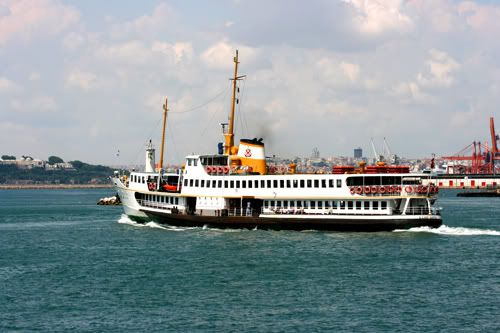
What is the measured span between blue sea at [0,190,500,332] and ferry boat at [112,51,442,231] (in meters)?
1.15

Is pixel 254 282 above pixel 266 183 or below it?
below

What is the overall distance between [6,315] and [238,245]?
19887 millimetres

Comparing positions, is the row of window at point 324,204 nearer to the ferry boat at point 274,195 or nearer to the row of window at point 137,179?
the ferry boat at point 274,195

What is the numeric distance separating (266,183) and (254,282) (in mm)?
18701

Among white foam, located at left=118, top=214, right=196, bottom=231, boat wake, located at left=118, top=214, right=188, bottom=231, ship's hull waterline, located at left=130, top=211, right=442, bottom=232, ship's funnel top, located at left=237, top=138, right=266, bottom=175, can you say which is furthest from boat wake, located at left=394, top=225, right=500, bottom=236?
boat wake, located at left=118, top=214, right=188, bottom=231

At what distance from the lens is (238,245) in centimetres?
4634

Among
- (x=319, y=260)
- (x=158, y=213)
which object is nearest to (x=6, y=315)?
(x=319, y=260)

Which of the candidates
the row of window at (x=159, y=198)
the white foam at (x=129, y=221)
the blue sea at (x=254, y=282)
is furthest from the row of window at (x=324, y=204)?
the white foam at (x=129, y=221)

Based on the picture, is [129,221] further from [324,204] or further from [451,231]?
[451,231]

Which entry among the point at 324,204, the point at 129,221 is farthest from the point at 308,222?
the point at 129,221

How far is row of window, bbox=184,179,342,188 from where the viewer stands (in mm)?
51219

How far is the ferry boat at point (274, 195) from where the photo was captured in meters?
49.7

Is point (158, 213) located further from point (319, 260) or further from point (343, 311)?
point (343, 311)

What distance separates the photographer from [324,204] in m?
51.4
